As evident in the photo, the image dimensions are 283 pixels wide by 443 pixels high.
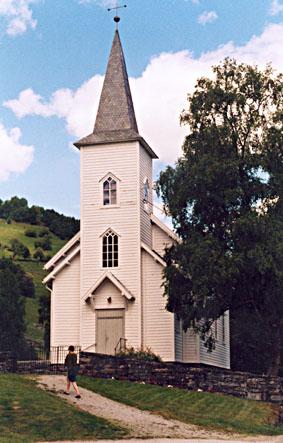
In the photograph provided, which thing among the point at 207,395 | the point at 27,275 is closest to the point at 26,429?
the point at 207,395

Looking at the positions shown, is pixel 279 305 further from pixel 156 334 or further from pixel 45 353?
pixel 45 353

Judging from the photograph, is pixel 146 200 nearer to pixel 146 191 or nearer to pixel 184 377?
pixel 146 191

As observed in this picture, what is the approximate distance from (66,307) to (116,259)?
10.9ft

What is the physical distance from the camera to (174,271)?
36156 millimetres

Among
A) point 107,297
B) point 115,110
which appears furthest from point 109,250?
point 115,110

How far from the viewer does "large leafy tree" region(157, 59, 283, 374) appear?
34031 millimetres

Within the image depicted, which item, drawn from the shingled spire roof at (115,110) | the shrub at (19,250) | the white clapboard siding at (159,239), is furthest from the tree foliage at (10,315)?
the shrub at (19,250)

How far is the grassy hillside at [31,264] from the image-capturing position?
2621 inches

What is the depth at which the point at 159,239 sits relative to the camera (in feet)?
135

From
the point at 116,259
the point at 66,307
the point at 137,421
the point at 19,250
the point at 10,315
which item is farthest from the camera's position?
the point at 19,250

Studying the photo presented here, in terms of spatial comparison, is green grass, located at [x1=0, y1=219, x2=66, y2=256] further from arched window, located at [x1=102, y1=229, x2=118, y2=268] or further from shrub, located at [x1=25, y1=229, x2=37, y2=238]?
arched window, located at [x1=102, y1=229, x2=118, y2=268]

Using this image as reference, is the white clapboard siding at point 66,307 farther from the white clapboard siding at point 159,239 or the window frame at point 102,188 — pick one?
the white clapboard siding at point 159,239

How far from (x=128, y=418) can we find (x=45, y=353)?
16213 millimetres

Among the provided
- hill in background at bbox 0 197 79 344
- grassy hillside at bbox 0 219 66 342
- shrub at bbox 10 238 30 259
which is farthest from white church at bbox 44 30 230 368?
shrub at bbox 10 238 30 259
